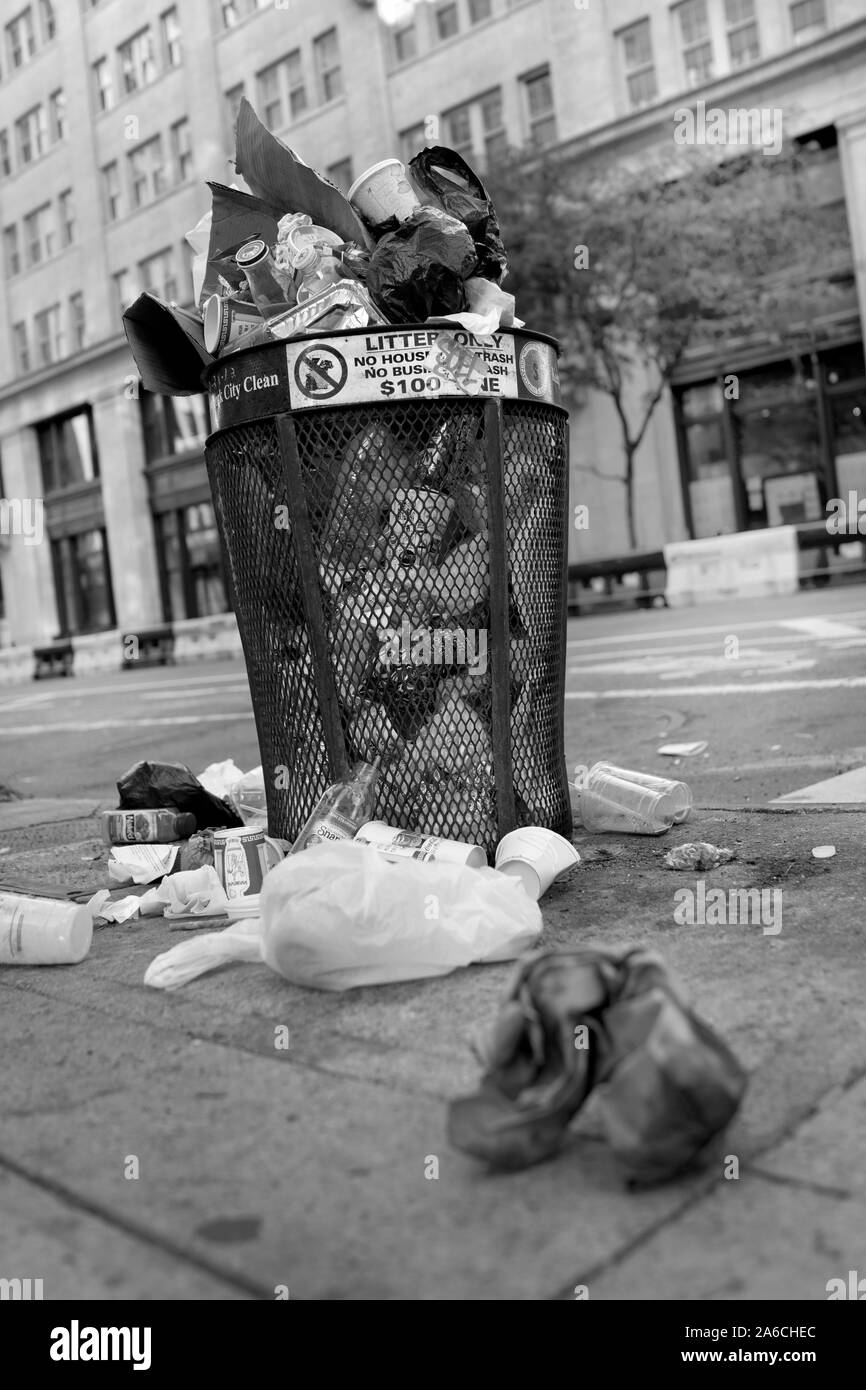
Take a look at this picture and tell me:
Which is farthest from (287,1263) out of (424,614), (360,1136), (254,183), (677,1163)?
(254,183)

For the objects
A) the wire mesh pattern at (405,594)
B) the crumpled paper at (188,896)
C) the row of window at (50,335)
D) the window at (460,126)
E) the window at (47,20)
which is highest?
the window at (47,20)

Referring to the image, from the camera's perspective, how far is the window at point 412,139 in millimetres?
25561

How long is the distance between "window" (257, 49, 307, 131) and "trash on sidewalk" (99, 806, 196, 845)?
2744 cm

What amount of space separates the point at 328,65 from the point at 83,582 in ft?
47.2

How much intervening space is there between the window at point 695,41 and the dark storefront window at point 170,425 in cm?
1282

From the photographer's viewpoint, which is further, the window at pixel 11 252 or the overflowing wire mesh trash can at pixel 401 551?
the window at pixel 11 252

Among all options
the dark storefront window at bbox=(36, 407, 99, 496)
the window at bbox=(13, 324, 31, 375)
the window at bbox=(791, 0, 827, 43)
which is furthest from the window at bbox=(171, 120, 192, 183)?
the window at bbox=(791, 0, 827, 43)

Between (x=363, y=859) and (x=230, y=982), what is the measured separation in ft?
1.07

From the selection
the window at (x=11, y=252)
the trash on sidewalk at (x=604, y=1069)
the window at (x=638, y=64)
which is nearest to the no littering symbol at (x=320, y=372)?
the trash on sidewalk at (x=604, y=1069)

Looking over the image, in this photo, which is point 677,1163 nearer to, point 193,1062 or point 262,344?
point 193,1062

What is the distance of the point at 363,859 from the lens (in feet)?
7.17

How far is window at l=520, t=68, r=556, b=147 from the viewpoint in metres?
23.7

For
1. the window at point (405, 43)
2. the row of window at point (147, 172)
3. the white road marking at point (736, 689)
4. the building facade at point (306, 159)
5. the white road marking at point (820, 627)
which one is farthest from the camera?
the row of window at point (147, 172)

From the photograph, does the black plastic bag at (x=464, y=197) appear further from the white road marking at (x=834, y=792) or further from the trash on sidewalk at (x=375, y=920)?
the white road marking at (x=834, y=792)
